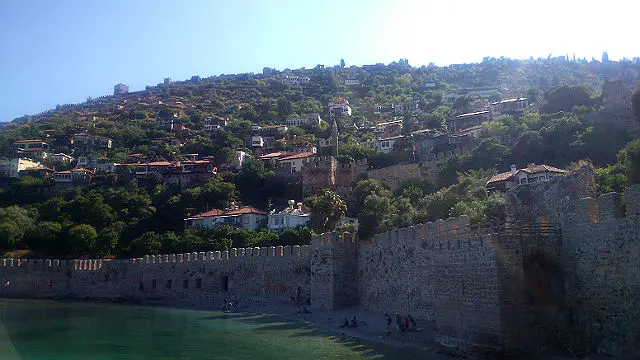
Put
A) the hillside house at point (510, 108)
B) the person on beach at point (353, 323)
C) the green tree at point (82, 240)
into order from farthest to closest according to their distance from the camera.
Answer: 1. the hillside house at point (510, 108)
2. the green tree at point (82, 240)
3. the person on beach at point (353, 323)

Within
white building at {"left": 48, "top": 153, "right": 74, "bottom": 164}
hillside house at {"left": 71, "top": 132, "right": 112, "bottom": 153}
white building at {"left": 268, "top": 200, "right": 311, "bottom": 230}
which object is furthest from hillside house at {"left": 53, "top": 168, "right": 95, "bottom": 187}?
white building at {"left": 268, "top": 200, "right": 311, "bottom": 230}

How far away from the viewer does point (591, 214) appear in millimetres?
13789

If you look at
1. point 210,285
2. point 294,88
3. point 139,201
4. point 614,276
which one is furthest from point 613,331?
point 294,88

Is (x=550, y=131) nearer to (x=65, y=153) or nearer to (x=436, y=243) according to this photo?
(x=436, y=243)

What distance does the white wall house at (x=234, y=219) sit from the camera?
153 feet

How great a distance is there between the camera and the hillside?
126ft

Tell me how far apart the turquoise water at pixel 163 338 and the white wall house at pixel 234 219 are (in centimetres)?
1607

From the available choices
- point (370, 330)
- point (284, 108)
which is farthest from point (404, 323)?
point (284, 108)

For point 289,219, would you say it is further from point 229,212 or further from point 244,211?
point 229,212

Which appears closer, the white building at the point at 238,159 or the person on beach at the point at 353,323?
the person on beach at the point at 353,323

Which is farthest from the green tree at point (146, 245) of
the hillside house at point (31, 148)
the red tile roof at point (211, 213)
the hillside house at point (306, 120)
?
the hillside house at point (306, 120)

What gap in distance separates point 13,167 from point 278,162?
29.6 m

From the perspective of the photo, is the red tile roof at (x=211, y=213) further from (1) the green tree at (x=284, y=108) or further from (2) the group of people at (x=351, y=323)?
(1) the green tree at (x=284, y=108)

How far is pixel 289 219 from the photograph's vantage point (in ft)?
147
